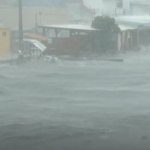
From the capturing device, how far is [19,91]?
31.7ft

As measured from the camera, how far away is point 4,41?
2419cm

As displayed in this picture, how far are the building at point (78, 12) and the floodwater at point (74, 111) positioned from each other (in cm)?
2260

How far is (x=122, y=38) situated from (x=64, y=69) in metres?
11.1

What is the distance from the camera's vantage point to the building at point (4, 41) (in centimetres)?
2372

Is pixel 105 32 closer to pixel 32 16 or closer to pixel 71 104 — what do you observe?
pixel 32 16

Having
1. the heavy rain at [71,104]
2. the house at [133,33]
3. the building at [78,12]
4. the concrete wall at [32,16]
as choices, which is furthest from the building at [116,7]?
the heavy rain at [71,104]

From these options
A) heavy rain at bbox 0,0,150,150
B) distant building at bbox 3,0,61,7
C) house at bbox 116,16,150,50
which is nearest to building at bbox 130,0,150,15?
distant building at bbox 3,0,61,7

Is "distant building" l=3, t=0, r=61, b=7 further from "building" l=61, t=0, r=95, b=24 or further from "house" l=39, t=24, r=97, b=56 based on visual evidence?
"house" l=39, t=24, r=97, b=56

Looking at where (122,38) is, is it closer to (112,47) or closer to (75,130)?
(112,47)

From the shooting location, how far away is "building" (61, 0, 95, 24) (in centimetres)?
3503

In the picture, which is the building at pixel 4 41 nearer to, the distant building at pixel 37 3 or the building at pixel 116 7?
the distant building at pixel 37 3

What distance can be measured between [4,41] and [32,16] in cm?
807

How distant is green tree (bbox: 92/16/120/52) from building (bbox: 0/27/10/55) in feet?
12.5

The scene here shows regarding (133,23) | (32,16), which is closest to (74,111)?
(133,23)
